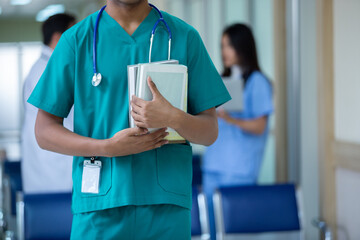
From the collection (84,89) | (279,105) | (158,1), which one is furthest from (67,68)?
(158,1)

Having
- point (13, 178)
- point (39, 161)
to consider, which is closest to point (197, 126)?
point (39, 161)

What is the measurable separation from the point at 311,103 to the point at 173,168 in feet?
7.11

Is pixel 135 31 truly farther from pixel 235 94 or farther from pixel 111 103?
pixel 235 94

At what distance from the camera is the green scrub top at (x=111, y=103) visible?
1115 mm


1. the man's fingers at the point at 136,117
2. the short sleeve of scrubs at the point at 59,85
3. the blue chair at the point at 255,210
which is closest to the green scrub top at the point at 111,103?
the short sleeve of scrubs at the point at 59,85

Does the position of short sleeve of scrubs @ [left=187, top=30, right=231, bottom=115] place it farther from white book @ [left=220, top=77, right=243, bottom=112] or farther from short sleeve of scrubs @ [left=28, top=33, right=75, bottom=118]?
white book @ [left=220, top=77, right=243, bottom=112]

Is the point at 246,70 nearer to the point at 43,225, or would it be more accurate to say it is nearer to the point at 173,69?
the point at 43,225

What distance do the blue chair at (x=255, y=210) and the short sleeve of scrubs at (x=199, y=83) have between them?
95 cm

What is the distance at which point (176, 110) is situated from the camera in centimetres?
104

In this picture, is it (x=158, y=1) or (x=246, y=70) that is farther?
(x=158, y=1)

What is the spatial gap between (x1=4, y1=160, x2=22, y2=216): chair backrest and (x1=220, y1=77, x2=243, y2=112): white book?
124 cm

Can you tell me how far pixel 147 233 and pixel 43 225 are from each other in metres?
0.90

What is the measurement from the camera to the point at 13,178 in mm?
2949

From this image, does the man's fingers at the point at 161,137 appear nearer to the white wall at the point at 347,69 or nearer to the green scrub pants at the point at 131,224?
the green scrub pants at the point at 131,224
